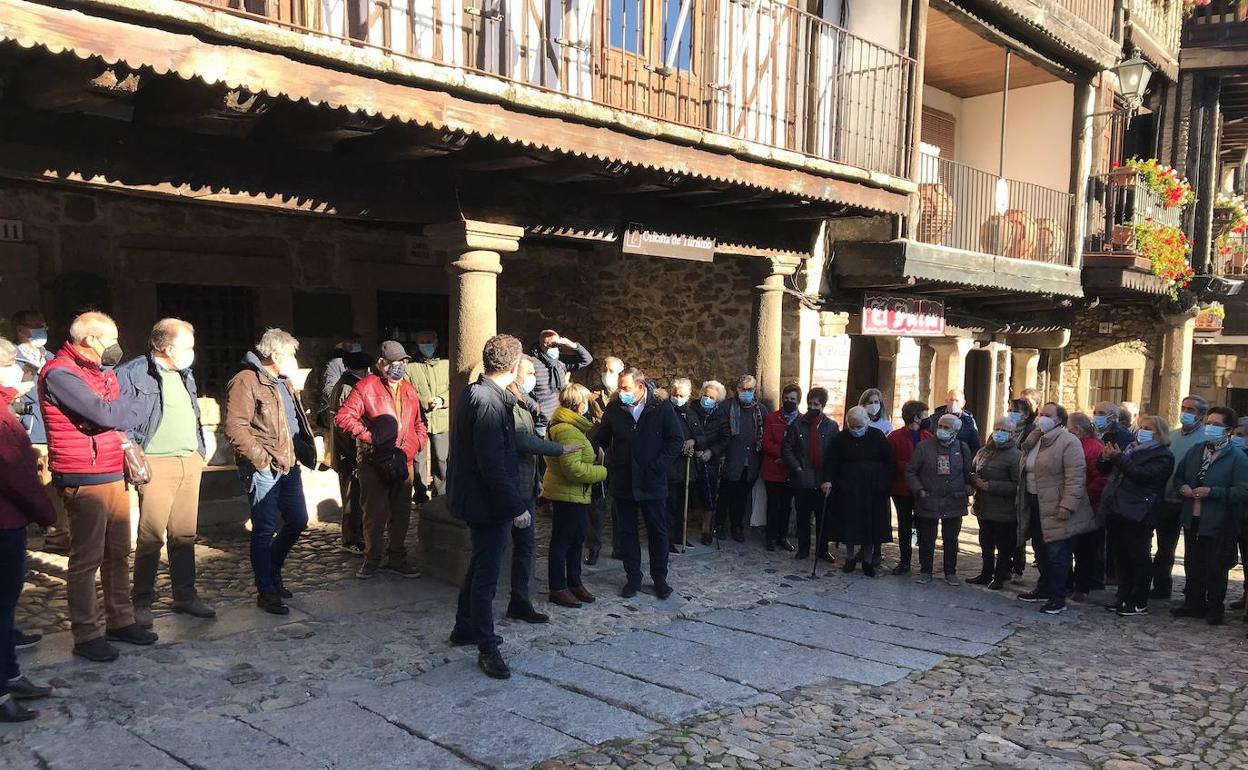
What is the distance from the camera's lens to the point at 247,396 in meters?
5.40

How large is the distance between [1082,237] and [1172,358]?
4695 millimetres

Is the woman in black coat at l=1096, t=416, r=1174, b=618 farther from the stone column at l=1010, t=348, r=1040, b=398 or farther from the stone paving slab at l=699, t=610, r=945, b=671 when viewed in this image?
the stone column at l=1010, t=348, r=1040, b=398

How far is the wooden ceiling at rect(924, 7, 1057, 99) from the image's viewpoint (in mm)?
11227

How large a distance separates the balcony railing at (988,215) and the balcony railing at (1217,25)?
545 centimetres

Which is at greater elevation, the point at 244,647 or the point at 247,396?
the point at 247,396

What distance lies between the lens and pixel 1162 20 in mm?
15102

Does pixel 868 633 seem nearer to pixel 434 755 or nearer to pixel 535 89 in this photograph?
pixel 434 755

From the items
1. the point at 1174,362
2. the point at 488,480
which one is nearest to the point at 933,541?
the point at 488,480

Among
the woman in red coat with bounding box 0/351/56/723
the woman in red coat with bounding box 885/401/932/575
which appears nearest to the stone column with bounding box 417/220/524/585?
the woman in red coat with bounding box 0/351/56/723

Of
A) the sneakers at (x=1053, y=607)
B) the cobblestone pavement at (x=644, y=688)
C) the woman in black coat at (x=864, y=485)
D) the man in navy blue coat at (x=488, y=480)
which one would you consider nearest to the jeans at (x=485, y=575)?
the man in navy blue coat at (x=488, y=480)

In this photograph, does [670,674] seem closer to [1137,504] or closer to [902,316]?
[1137,504]

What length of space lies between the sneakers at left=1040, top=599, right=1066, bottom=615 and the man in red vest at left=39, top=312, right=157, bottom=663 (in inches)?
249

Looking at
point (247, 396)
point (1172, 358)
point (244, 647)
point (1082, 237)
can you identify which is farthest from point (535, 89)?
point (1172, 358)

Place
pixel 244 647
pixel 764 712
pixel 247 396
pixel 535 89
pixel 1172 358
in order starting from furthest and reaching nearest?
1. pixel 1172 358
2. pixel 535 89
3. pixel 247 396
4. pixel 244 647
5. pixel 764 712
